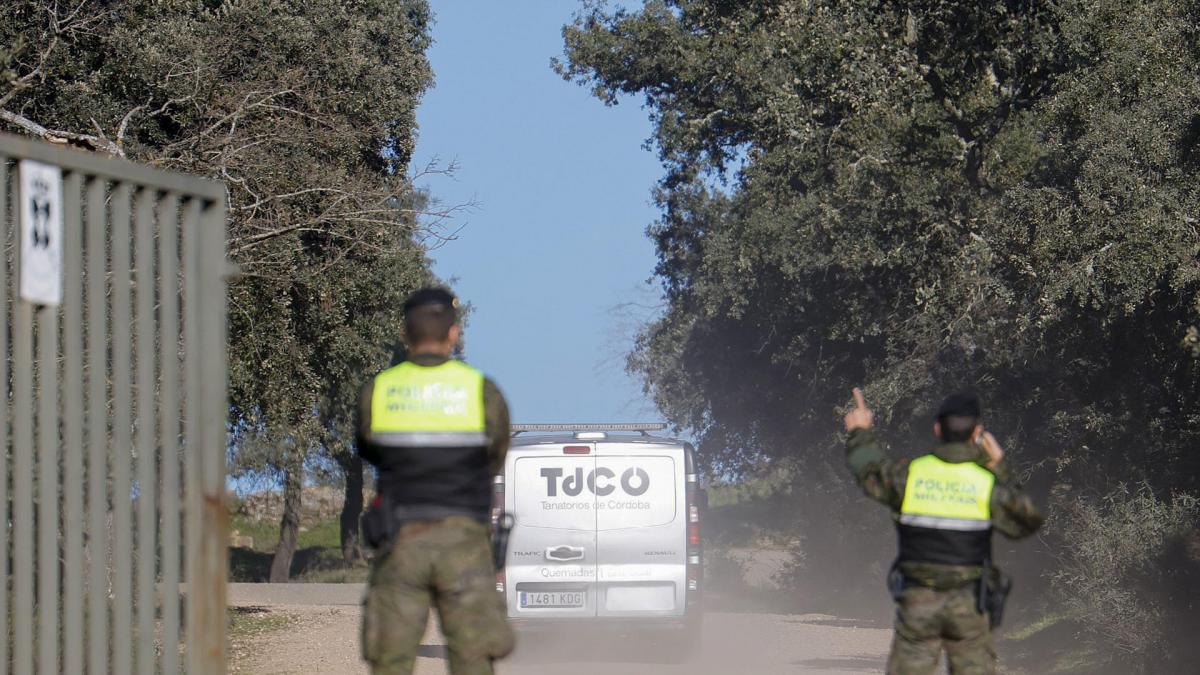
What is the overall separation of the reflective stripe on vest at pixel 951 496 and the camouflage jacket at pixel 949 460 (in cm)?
4

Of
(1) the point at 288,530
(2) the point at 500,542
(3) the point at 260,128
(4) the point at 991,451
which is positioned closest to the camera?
(2) the point at 500,542

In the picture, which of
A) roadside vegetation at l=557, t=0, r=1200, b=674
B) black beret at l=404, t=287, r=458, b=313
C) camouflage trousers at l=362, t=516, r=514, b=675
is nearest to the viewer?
camouflage trousers at l=362, t=516, r=514, b=675

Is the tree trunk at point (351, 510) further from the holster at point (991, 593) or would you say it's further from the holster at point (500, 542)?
the holster at point (500, 542)

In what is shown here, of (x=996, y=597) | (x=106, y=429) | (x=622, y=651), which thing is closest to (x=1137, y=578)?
(x=622, y=651)

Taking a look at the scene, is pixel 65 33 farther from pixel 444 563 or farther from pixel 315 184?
pixel 444 563

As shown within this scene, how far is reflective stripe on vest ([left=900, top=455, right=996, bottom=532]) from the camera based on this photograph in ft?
23.2

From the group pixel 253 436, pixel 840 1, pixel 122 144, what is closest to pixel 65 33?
pixel 122 144

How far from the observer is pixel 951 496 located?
7.08 metres

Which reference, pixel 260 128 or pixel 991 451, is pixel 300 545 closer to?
pixel 260 128

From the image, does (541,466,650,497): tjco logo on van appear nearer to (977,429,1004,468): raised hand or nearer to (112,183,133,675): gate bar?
(977,429,1004,468): raised hand

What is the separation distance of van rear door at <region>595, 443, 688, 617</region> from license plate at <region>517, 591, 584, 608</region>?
0.22 metres

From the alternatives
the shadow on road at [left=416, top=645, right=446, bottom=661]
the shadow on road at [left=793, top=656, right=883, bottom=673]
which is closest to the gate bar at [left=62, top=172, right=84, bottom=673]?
the shadow on road at [left=793, top=656, right=883, bottom=673]

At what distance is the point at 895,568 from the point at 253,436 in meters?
14.2

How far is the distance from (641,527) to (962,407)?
25.7 ft
